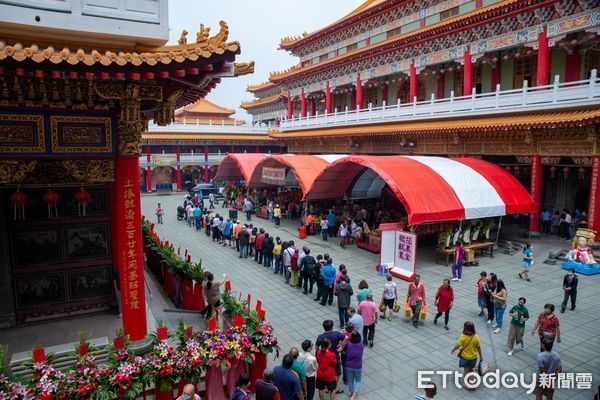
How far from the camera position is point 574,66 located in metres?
19.7

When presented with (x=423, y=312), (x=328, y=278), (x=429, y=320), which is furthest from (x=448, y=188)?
(x=328, y=278)

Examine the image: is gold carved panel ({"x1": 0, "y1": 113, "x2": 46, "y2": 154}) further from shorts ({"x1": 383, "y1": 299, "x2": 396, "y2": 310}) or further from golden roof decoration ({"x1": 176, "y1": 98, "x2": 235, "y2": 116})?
golden roof decoration ({"x1": 176, "y1": 98, "x2": 235, "y2": 116})

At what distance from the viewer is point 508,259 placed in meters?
16.0

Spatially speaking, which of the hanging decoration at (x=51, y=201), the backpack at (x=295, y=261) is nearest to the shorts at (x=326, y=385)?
the backpack at (x=295, y=261)

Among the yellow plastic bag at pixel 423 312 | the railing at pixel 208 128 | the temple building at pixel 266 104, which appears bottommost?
the yellow plastic bag at pixel 423 312

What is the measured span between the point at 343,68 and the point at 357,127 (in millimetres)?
6423

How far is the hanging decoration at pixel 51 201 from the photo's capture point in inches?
316

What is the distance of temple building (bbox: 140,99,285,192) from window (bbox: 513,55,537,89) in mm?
26921

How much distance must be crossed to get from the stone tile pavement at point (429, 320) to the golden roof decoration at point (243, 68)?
580cm

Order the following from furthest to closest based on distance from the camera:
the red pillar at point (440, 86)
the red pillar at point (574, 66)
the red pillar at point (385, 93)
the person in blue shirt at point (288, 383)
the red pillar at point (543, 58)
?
1. the red pillar at point (385, 93)
2. the red pillar at point (440, 86)
3. the red pillar at point (574, 66)
4. the red pillar at point (543, 58)
5. the person in blue shirt at point (288, 383)

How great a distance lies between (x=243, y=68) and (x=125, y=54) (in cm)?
192

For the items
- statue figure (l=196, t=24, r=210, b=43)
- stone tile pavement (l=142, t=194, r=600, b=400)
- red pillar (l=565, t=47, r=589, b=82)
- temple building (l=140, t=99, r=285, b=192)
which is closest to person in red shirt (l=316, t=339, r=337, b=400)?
stone tile pavement (l=142, t=194, r=600, b=400)

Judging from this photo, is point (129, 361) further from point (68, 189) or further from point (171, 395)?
point (68, 189)

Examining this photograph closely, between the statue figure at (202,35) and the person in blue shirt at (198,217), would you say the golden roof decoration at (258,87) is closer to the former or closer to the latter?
the person in blue shirt at (198,217)
